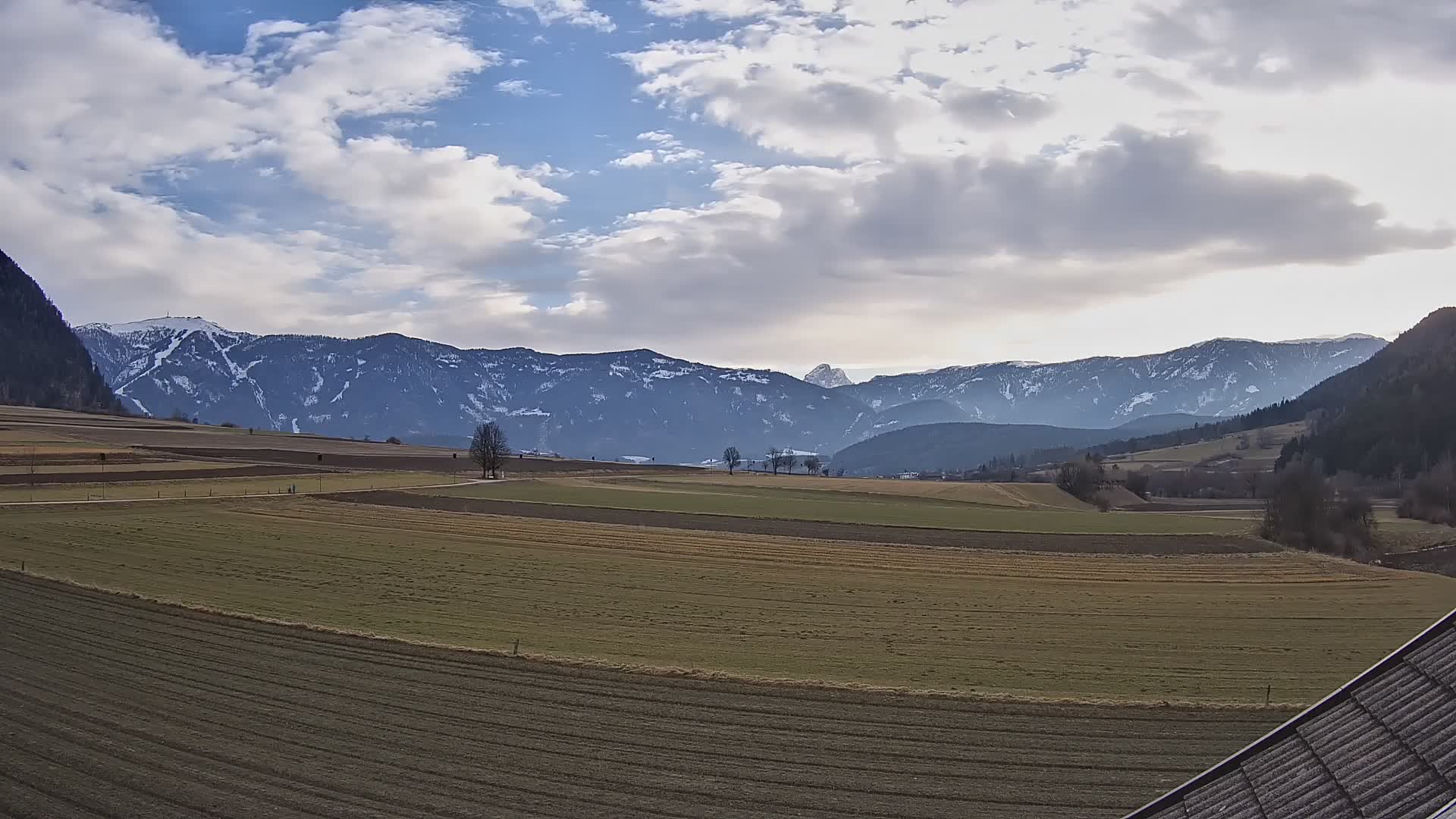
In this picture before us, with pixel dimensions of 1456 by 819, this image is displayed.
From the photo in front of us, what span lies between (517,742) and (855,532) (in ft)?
161

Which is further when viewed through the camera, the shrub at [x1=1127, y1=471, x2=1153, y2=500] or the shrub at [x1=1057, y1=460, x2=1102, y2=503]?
the shrub at [x1=1127, y1=471, x2=1153, y2=500]

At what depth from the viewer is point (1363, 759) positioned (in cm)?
855

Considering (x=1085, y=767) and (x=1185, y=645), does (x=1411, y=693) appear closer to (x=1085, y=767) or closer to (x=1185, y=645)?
(x=1085, y=767)

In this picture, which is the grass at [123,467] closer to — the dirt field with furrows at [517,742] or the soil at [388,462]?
the soil at [388,462]

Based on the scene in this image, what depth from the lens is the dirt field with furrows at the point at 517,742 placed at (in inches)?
651

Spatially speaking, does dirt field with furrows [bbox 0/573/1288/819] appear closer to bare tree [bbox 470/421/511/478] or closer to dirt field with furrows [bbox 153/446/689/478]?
bare tree [bbox 470/421/511/478]

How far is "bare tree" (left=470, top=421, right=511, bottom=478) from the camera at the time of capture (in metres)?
121

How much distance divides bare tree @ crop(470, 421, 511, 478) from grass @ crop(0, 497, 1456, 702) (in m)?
59.5

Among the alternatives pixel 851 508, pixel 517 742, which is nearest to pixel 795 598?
pixel 517 742

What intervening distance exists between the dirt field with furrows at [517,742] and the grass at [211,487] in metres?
50.0

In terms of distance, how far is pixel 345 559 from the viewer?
147ft

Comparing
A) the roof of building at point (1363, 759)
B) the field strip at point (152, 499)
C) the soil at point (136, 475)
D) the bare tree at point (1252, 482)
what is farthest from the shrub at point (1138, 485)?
the roof of building at point (1363, 759)

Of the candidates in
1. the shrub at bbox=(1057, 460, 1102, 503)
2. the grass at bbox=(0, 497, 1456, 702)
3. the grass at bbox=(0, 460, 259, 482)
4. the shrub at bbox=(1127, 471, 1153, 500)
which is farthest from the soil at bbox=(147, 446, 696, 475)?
the shrub at bbox=(1127, 471, 1153, 500)

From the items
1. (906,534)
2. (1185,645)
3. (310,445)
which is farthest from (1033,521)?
(310,445)
